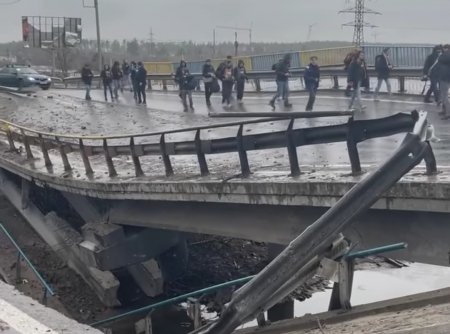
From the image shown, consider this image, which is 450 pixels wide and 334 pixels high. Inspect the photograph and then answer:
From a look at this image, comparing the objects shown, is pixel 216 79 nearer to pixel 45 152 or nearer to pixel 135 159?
pixel 45 152

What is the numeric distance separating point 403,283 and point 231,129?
5.86 meters

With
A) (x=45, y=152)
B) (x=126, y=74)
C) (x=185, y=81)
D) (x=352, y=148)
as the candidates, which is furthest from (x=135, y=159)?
(x=126, y=74)

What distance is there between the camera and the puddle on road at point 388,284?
39.3 ft

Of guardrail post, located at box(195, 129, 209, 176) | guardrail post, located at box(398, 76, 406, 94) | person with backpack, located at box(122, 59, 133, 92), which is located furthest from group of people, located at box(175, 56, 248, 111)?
guardrail post, located at box(195, 129, 209, 176)

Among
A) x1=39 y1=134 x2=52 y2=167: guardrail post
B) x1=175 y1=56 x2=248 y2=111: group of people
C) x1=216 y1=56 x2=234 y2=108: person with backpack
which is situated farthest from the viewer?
x1=175 y1=56 x2=248 y2=111: group of people

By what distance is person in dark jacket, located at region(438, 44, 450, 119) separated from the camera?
1545 cm

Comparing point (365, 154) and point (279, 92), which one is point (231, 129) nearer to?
point (279, 92)

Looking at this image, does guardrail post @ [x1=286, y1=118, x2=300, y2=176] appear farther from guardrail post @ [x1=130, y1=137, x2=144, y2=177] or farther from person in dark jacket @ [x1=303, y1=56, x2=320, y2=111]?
person in dark jacket @ [x1=303, y1=56, x2=320, y2=111]

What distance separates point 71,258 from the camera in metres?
13.8

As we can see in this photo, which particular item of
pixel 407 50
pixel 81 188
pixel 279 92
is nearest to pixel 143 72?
pixel 279 92

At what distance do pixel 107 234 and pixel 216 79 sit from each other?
12854 mm

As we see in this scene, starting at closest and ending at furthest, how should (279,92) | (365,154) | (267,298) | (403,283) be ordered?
(267,298) → (365,154) → (403,283) → (279,92)

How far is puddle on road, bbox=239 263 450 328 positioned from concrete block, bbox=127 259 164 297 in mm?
3134

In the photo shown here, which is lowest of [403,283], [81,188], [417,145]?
[403,283]
